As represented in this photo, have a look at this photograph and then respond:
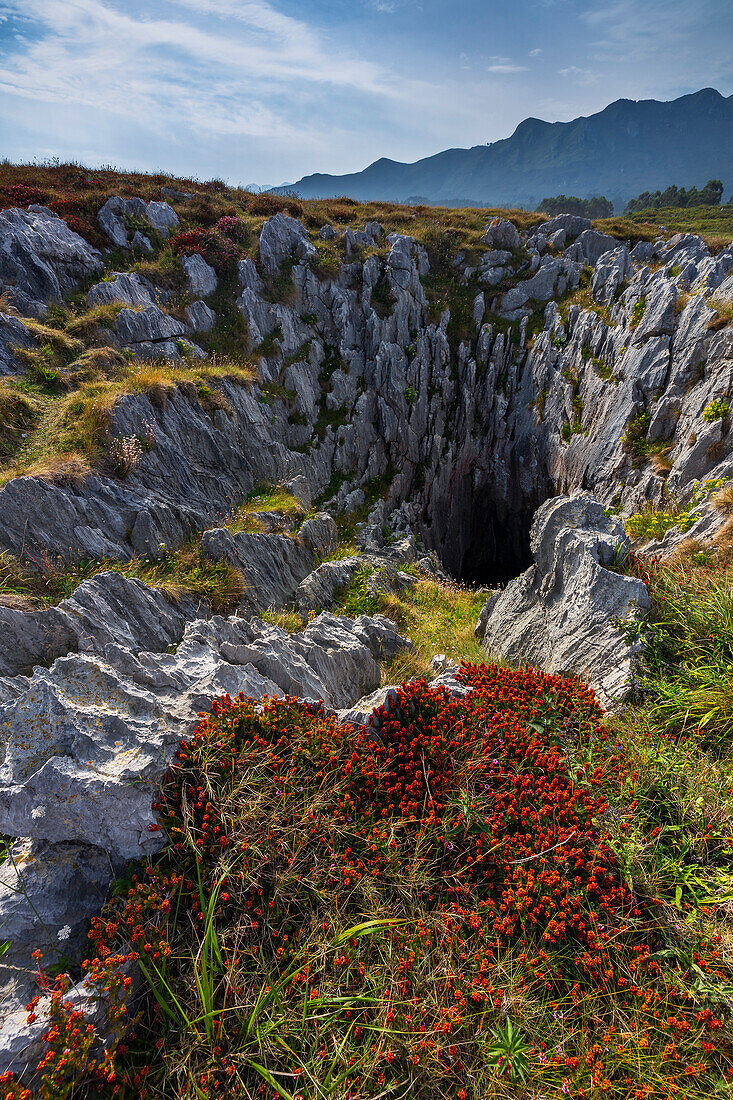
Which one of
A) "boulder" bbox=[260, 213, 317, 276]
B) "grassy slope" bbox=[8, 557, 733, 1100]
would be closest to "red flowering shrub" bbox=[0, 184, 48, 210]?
"boulder" bbox=[260, 213, 317, 276]

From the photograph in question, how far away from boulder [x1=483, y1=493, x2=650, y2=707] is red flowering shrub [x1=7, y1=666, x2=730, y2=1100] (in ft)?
8.77

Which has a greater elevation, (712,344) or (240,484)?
(712,344)

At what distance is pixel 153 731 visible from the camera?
5.48m

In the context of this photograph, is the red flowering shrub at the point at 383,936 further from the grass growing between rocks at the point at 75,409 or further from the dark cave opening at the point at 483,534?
the dark cave opening at the point at 483,534

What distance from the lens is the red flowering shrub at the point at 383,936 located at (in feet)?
11.9

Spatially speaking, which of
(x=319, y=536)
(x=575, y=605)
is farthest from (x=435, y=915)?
(x=319, y=536)

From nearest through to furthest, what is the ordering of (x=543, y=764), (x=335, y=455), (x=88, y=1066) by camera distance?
(x=88, y=1066), (x=543, y=764), (x=335, y=455)

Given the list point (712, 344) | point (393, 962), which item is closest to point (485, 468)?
point (712, 344)

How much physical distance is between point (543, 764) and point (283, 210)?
38.4 metres

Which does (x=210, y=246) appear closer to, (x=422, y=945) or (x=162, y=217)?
(x=162, y=217)

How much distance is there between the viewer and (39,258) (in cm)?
1934

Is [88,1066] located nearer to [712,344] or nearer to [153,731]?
[153,731]

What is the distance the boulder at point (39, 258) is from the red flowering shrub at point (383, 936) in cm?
2296

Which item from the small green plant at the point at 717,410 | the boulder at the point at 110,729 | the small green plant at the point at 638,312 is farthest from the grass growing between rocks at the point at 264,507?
the small green plant at the point at 638,312
